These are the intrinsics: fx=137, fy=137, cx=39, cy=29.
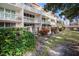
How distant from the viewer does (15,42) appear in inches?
93.4

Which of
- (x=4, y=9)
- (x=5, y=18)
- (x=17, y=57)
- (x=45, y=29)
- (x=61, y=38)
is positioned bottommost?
(x=17, y=57)

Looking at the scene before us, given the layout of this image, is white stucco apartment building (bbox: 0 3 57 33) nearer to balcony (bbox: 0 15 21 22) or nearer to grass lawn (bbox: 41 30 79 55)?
balcony (bbox: 0 15 21 22)

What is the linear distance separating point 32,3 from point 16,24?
47cm

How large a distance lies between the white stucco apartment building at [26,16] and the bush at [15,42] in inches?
4.1

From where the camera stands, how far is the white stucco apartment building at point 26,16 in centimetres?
235

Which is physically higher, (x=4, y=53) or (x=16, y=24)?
(x=16, y=24)

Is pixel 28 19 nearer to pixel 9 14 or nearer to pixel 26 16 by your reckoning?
pixel 26 16

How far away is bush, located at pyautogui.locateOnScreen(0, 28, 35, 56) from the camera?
2.34m

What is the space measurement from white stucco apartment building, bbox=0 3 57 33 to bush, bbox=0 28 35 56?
0.10 meters

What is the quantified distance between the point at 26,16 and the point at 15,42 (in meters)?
0.50

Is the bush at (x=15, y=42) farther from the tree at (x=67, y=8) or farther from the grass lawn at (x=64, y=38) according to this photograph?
the tree at (x=67, y=8)

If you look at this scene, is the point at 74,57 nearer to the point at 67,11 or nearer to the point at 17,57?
the point at 67,11

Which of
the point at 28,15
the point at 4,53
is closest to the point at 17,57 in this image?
the point at 4,53

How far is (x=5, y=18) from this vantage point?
7.67ft
